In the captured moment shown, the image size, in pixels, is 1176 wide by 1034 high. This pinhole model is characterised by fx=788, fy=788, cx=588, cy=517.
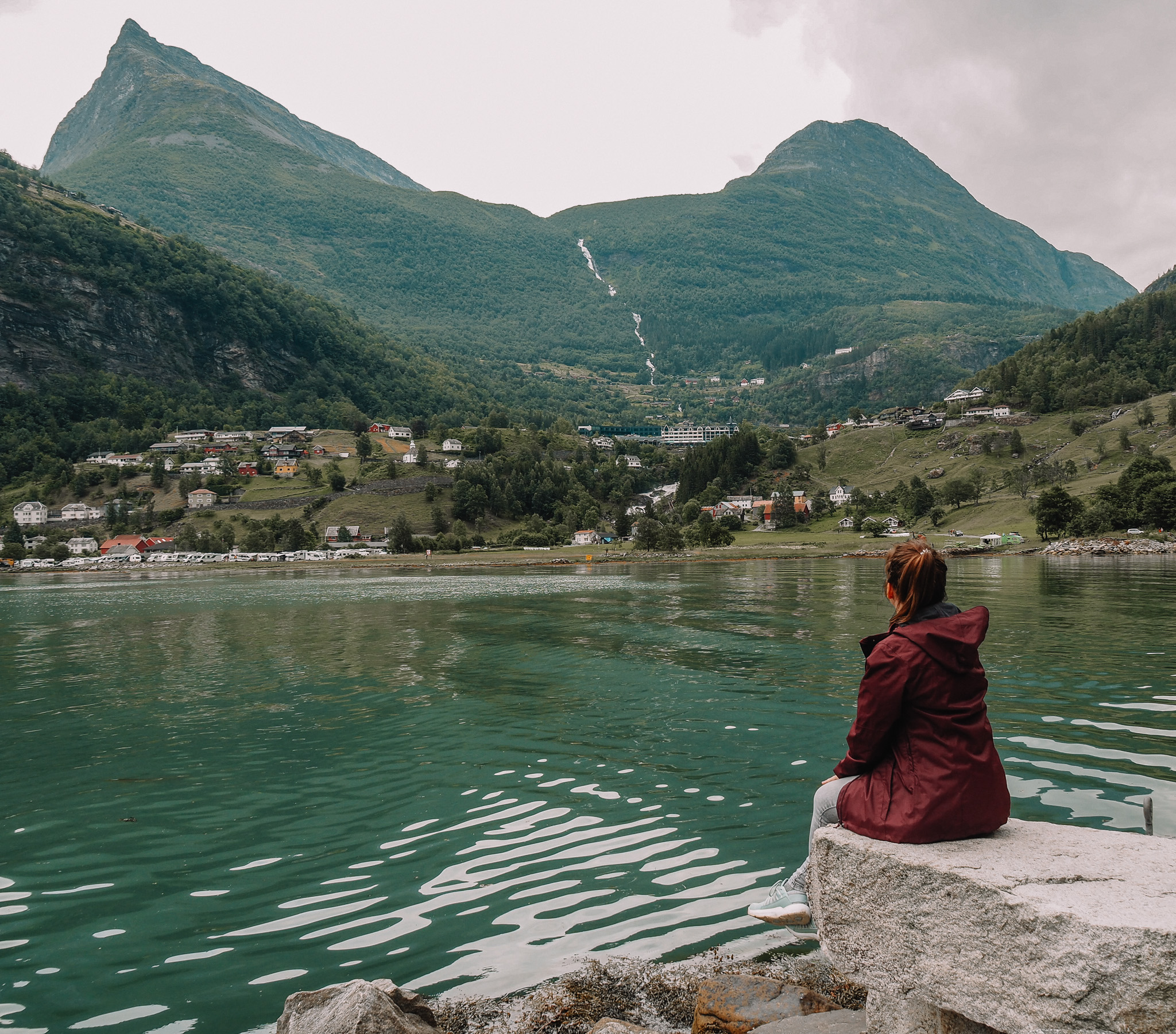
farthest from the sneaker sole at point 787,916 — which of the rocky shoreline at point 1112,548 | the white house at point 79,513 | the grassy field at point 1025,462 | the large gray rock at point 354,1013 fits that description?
the white house at point 79,513

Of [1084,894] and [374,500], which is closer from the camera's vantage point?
[1084,894]

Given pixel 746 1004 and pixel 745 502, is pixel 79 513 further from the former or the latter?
pixel 746 1004

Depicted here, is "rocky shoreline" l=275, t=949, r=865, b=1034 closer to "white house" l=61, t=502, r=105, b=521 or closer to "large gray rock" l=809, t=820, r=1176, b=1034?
"large gray rock" l=809, t=820, r=1176, b=1034

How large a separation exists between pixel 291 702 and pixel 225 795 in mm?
8229

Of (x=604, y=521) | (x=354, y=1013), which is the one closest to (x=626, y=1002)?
(x=354, y=1013)

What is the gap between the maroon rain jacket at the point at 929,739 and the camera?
588cm

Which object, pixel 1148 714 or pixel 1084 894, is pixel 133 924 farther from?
pixel 1148 714

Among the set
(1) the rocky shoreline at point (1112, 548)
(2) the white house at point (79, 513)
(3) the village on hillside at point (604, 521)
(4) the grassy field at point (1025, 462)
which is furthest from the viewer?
(2) the white house at point (79, 513)

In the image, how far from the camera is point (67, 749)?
17.1 metres

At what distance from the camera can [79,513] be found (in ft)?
636

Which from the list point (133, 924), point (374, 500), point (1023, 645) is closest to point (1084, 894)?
point (133, 924)

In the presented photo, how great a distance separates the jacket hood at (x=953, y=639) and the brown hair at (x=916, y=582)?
285 millimetres

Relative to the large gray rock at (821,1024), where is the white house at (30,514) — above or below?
above

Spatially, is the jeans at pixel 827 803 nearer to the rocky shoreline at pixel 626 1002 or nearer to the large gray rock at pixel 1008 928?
the large gray rock at pixel 1008 928
